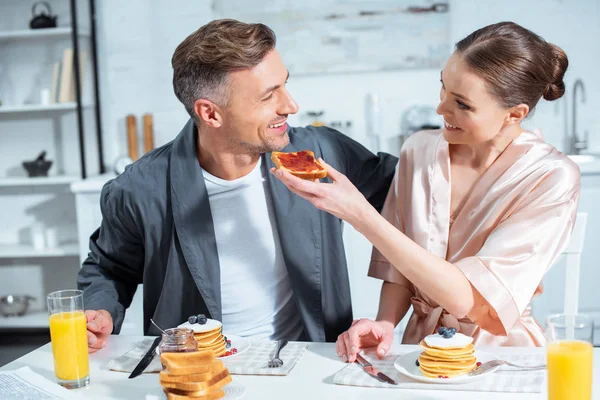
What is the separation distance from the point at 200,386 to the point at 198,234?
0.78 metres

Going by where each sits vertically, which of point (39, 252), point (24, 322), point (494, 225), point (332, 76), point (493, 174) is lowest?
point (24, 322)

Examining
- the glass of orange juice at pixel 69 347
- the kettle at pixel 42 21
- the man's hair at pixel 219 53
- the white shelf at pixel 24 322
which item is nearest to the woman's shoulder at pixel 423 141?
the man's hair at pixel 219 53

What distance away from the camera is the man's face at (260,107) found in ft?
7.00

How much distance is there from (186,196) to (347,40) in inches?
104

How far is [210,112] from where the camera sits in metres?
2.20

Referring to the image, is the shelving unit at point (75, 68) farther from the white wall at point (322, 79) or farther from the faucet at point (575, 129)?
the faucet at point (575, 129)

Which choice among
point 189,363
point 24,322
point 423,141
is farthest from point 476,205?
point 24,322

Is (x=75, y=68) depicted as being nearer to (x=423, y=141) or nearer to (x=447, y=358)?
(x=423, y=141)

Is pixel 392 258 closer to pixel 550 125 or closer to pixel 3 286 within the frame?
pixel 550 125

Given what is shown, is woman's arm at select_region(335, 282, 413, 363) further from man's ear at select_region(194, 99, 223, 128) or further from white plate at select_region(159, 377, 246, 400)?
man's ear at select_region(194, 99, 223, 128)

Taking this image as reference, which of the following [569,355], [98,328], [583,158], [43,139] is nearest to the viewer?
[569,355]

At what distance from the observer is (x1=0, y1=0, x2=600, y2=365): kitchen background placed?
14.4ft

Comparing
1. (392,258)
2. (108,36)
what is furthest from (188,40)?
(108,36)

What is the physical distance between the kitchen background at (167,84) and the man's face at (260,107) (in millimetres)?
1905
